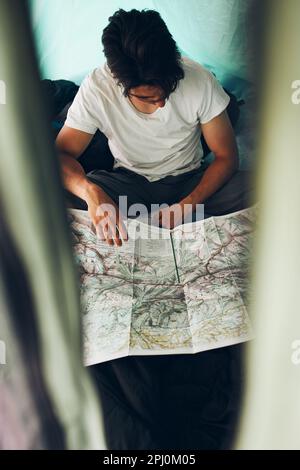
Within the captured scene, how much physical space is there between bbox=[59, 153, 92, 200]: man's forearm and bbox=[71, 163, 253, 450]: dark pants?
1.6 inches

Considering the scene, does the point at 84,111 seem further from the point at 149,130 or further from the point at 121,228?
the point at 121,228

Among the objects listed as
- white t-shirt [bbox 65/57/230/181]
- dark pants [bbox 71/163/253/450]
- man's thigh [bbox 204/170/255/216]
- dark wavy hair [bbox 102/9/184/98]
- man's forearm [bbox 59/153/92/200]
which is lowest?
dark pants [bbox 71/163/253/450]

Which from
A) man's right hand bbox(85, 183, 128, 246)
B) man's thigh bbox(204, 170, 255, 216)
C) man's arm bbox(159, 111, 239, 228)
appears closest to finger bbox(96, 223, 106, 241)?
man's right hand bbox(85, 183, 128, 246)

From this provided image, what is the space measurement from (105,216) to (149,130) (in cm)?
23

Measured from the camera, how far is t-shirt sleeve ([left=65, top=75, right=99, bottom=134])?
3.92ft

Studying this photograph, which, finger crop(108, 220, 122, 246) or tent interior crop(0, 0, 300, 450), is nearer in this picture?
tent interior crop(0, 0, 300, 450)

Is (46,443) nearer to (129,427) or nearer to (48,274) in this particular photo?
(129,427)

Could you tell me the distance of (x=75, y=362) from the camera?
4.30 ft

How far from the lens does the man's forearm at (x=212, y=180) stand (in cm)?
125

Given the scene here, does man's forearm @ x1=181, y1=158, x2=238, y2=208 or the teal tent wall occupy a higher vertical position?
the teal tent wall

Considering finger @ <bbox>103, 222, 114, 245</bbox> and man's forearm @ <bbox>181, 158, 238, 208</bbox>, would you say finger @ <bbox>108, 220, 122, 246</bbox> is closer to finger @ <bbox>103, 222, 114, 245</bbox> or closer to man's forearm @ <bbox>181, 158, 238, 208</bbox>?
finger @ <bbox>103, 222, 114, 245</bbox>

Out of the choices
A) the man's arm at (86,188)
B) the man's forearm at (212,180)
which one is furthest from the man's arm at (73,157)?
the man's forearm at (212,180)

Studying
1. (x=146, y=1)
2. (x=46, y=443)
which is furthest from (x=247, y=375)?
(x=146, y=1)

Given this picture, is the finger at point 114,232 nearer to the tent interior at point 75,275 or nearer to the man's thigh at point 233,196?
the tent interior at point 75,275
